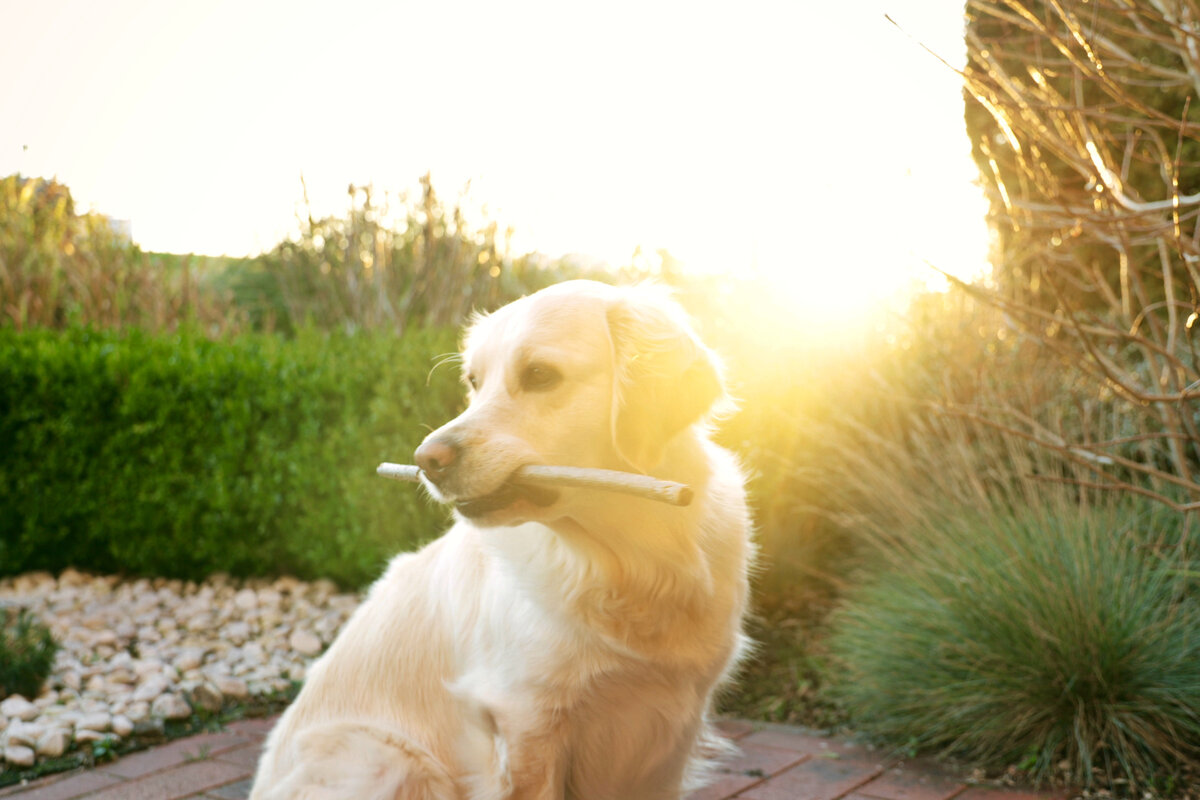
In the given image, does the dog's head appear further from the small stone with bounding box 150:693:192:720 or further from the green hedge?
the green hedge

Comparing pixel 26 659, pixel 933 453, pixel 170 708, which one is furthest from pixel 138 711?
pixel 933 453

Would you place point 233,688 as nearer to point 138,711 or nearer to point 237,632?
point 138,711

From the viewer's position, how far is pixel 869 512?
190 inches

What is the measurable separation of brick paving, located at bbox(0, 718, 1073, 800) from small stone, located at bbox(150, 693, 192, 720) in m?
0.22

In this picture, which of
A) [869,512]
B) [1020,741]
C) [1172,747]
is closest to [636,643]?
[1020,741]

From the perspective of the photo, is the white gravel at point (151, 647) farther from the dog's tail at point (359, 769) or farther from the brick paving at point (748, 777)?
the dog's tail at point (359, 769)

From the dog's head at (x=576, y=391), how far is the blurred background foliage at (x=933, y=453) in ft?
3.21

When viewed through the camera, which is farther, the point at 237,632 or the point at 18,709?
the point at 237,632

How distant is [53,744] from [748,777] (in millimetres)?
2502

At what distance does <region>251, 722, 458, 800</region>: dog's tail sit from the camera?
2137 millimetres

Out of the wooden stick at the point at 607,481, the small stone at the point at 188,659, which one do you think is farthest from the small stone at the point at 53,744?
the wooden stick at the point at 607,481

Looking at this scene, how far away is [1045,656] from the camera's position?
3189 mm

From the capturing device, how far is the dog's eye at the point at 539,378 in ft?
6.96

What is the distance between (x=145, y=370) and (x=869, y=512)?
4379 mm
